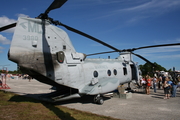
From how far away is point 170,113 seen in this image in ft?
23.6

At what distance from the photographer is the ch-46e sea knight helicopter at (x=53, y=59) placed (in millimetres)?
7184

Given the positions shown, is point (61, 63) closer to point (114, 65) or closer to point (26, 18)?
point (26, 18)

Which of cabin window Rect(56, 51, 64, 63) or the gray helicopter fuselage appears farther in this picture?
cabin window Rect(56, 51, 64, 63)

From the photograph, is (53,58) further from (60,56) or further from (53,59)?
(60,56)

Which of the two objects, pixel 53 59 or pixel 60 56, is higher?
pixel 60 56

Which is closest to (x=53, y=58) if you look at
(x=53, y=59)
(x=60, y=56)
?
(x=53, y=59)

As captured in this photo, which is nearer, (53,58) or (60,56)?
(53,58)

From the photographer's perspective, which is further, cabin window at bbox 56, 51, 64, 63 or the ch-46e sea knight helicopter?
cabin window at bbox 56, 51, 64, 63

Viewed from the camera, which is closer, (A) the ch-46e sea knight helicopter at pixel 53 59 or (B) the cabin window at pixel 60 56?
(A) the ch-46e sea knight helicopter at pixel 53 59

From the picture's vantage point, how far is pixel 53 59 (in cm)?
805

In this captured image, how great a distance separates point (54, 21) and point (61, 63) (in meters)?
2.29

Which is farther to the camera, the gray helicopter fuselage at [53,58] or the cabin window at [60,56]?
the cabin window at [60,56]

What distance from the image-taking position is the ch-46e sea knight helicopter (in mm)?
7184

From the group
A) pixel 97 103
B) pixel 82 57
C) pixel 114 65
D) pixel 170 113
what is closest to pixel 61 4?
pixel 82 57
